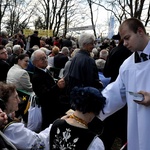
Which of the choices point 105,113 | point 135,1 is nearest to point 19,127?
point 105,113

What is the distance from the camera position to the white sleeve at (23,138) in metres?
2.79

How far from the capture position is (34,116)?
465cm

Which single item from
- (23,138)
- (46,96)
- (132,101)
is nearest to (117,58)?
(46,96)

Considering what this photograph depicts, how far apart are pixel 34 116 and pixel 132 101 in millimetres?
1871

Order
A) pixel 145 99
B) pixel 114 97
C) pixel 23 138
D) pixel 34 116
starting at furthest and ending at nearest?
pixel 34 116
pixel 114 97
pixel 145 99
pixel 23 138

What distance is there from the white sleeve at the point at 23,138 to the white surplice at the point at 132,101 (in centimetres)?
78

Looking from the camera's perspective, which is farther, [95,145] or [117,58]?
[117,58]

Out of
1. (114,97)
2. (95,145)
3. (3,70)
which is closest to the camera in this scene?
(95,145)

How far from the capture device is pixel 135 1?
67.1 ft

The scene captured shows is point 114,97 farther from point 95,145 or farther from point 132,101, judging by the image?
point 95,145

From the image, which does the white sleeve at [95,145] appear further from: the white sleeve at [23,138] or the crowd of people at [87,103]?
the white sleeve at [23,138]

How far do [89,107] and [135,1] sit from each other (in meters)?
19.1

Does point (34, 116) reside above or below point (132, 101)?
below

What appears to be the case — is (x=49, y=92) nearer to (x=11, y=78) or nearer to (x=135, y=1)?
(x=11, y=78)
